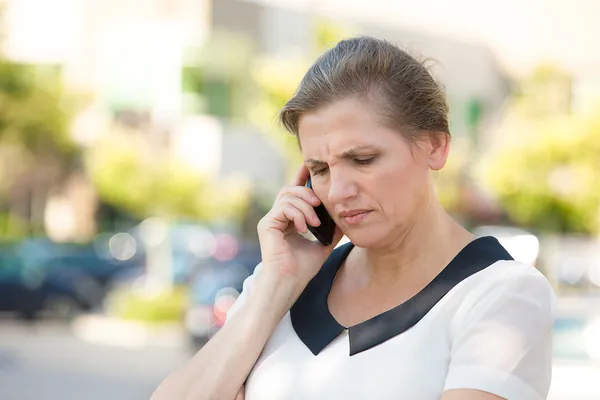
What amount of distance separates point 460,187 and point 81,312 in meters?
14.4

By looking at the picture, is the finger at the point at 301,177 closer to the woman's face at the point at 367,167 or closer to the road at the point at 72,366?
the woman's face at the point at 367,167

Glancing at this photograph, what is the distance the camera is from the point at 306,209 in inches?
92.8

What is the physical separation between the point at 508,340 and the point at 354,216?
1.24 ft

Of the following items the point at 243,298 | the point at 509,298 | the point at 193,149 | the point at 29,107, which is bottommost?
the point at 193,149

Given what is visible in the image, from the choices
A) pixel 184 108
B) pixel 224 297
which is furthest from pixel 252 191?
pixel 224 297

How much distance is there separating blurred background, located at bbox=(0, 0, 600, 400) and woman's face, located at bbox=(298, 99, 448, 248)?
12214 millimetres

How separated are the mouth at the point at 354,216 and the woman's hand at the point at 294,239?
0.17 meters

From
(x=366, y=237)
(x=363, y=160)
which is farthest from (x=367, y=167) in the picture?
(x=366, y=237)

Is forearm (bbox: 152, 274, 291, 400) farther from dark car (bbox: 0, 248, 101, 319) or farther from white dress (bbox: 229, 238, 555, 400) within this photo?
dark car (bbox: 0, 248, 101, 319)

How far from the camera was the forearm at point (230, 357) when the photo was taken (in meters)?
2.27

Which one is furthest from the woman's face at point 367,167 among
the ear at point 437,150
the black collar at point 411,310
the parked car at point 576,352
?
the parked car at point 576,352

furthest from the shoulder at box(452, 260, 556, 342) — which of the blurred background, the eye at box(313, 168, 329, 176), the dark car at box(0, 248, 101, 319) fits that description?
the dark car at box(0, 248, 101, 319)

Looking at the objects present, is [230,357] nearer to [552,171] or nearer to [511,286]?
[511,286]

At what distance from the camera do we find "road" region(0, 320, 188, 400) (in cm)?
1281
